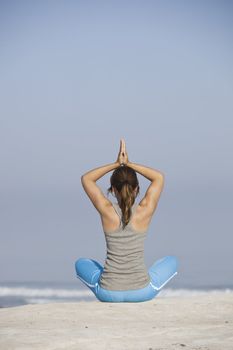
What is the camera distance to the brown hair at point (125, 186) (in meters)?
6.42

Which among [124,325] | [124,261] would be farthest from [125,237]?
[124,325]

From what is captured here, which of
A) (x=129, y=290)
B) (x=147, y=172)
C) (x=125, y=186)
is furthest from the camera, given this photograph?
(x=147, y=172)

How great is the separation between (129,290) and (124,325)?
1.05m

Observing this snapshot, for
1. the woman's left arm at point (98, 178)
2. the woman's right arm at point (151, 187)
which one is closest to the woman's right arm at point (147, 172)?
the woman's right arm at point (151, 187)

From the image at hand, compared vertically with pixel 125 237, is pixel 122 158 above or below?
above

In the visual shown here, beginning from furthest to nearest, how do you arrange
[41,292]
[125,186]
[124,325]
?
[41,292], [125,186], [124,325]

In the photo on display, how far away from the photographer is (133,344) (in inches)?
191

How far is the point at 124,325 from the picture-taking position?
5.51m

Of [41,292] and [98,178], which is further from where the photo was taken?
[41,292]

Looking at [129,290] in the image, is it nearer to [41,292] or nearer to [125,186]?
[125,186]

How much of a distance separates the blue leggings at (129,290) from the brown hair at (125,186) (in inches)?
25.0

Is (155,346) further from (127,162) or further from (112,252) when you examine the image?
(127,162)

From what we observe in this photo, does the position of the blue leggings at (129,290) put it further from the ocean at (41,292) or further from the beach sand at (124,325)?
the ocean at (41,292)

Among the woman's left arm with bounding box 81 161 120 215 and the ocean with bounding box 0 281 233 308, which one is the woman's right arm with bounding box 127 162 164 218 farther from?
the ocean with bounding box 0 281 233 308
